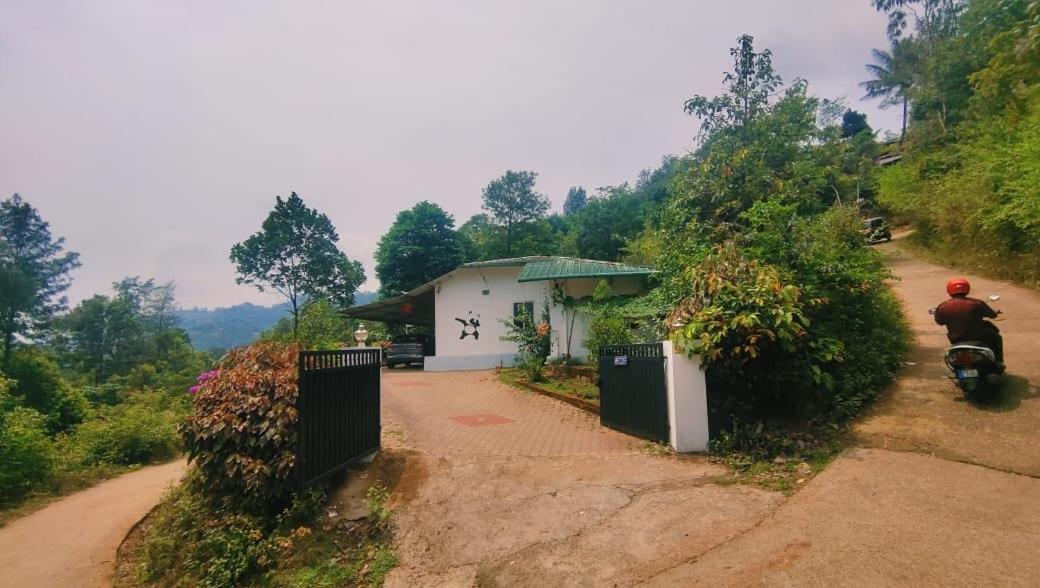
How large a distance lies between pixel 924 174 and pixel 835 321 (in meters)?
18.8

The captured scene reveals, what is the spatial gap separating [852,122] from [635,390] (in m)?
45.9

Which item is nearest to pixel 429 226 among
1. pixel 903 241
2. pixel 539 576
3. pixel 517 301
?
pixel 517 301

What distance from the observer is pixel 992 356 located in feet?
17.3

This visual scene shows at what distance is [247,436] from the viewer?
197 inches

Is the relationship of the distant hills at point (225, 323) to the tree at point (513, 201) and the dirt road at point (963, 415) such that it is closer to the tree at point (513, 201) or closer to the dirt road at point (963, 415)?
the tree at point (513, 201)

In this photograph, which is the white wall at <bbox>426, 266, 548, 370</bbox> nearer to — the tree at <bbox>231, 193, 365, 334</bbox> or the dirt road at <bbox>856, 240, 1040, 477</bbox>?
the dirt road at <bbox>856, 240, 1040, 477</bbox>

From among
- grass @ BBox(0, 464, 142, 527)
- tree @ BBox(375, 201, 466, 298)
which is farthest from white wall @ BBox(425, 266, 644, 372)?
tree @ BBox(375, 201, 466, 298)

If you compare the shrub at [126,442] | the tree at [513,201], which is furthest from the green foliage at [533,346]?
the tree at [513,201]

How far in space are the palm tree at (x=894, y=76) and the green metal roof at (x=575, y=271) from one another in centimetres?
3036

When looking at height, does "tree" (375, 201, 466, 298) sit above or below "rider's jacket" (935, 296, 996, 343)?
above

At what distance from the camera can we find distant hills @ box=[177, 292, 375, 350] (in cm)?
12175

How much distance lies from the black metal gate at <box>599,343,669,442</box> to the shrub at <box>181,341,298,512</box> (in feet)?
14.2

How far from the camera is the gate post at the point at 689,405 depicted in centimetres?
560

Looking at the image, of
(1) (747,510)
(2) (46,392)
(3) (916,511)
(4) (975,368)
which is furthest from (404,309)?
(2) (46,392)
